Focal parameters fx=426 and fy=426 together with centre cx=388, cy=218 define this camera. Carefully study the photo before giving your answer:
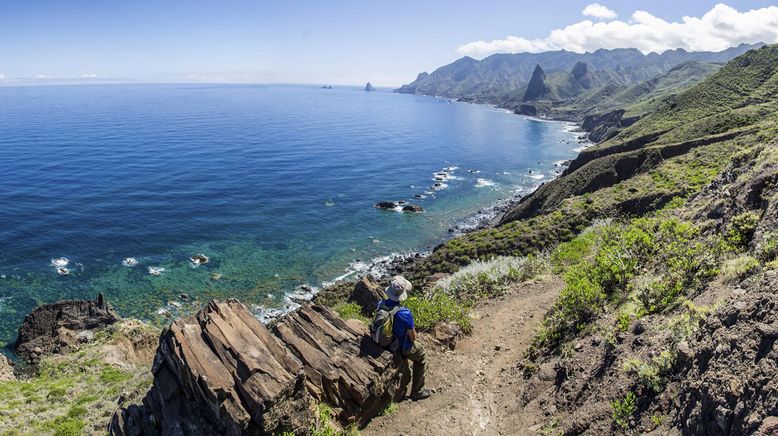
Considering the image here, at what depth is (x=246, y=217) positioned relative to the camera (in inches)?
2442

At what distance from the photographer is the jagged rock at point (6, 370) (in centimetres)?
2808

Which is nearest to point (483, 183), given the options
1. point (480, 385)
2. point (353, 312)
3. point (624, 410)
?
point (353, 312)

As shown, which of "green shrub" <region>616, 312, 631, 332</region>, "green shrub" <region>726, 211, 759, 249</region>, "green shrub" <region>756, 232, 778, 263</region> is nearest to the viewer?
"green shrub" <region>756, 232, 778, 263</region>

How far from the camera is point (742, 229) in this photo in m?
12.5

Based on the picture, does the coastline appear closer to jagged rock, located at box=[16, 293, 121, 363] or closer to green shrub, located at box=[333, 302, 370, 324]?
jagged rock, located at box=[16, 293, 121, 363]

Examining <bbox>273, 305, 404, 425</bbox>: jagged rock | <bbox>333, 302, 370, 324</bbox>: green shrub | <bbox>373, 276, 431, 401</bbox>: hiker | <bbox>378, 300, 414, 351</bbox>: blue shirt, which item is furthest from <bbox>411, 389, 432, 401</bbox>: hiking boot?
<bbox>333, 302, 370, 324</bbox>: green shrub

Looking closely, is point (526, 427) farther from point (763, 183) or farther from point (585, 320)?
point (763, 183)

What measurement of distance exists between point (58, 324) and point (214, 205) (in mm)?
32680

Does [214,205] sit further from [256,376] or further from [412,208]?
[256,376]

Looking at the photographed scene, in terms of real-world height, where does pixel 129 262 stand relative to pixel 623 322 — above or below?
below

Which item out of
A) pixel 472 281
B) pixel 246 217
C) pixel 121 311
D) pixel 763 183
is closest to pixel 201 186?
pixel 246 217

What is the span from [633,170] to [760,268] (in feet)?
159

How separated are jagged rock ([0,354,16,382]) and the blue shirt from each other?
3016 cm

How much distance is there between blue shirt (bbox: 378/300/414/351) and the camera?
38.2ft
